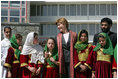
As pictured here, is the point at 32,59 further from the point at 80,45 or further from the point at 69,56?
the point at 80,45

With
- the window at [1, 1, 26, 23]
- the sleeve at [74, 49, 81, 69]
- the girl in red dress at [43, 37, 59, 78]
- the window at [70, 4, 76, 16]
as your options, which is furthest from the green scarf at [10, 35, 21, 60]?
the window at [70, 4, 76, 16]

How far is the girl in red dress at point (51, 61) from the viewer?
508 cm

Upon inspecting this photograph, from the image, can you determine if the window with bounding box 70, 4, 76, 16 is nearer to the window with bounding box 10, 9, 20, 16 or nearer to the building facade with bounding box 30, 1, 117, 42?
the building facade with bounding box 30, 1, 117, 42

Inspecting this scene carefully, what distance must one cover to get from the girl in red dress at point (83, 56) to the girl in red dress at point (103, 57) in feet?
0.44

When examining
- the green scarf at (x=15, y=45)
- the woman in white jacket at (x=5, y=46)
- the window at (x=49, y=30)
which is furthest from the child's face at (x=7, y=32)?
the window at (x=49, y=30)

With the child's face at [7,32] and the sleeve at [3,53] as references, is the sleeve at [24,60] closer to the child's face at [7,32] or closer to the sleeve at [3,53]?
the sleeve at [3,53]

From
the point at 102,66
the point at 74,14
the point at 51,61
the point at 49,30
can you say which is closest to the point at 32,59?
the point at 51,61

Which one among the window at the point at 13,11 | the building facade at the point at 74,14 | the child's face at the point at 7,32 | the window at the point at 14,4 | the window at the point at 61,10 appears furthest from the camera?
the window at the point at 61,10

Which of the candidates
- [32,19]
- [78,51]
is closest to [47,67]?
[78,51]

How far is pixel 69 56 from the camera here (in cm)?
499

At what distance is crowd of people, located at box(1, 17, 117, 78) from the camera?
4.85 metres

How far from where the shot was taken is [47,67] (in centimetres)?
514

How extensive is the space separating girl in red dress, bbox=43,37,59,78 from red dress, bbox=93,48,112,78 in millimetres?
781

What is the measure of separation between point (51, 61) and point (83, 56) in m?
0.64
